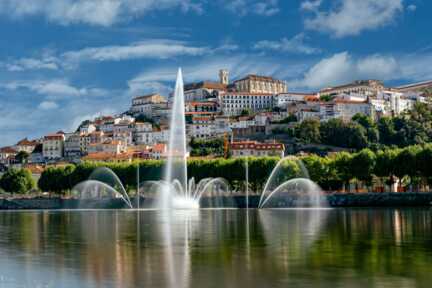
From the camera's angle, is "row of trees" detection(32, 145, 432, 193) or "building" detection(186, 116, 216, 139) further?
"building" detection(186, 116, 216, 139)

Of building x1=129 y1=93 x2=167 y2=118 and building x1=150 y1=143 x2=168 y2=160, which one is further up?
building x1=129 y1=93 x2=167 y2=118

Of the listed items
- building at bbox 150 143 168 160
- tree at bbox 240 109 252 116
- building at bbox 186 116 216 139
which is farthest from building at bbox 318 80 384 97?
building at bbox 150 143 168 160

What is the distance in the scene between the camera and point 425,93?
17712cm

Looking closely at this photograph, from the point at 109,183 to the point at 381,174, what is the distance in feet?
115

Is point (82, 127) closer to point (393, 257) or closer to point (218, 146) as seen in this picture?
point (218, 146)

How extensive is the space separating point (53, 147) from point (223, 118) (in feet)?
133

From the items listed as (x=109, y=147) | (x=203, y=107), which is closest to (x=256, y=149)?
(x=109, y=147)

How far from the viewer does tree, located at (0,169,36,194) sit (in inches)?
3745

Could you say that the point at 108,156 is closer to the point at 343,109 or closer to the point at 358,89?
the point at 343,109

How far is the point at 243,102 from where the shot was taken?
174625 millimetres

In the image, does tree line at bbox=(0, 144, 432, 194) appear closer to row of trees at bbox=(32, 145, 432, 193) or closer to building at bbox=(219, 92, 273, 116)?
row of trees at bbox=(32, 145, 432, 193)

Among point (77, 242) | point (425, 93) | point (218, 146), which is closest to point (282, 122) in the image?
point (218, 146)

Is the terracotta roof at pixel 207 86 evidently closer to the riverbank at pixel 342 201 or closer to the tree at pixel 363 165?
the riverbank at pixel 342 201

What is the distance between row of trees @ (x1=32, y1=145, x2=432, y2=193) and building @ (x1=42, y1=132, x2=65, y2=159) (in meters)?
74.6
